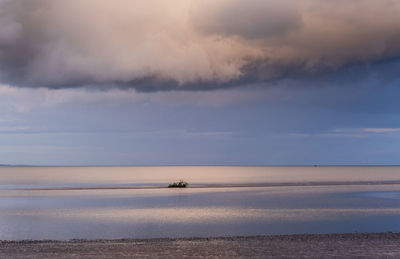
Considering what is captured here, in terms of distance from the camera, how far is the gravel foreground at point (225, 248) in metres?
27.9

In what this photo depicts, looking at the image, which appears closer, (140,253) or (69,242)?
(140,253)

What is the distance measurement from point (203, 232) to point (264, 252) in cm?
1390

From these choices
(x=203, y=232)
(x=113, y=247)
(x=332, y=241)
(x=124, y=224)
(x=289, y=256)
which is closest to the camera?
(x=289, y=256)

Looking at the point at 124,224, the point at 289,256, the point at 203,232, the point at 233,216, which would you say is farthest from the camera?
the point at 233,216

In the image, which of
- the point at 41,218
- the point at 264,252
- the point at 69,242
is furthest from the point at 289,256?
the point at 41,218

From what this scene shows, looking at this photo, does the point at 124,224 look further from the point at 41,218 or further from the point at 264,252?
the point at 264,252

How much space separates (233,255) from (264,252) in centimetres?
194

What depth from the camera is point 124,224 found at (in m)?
49.1

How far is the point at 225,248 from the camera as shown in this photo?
3052 cm

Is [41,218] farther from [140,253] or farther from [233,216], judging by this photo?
[140,253]

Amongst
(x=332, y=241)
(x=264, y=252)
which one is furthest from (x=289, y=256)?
(x=332, y=241)

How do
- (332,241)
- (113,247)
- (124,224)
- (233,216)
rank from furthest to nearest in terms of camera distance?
(233,216), (124,224), (332,241), (113,247)

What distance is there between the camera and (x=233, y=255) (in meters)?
27.8

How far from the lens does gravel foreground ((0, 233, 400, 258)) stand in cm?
2789
